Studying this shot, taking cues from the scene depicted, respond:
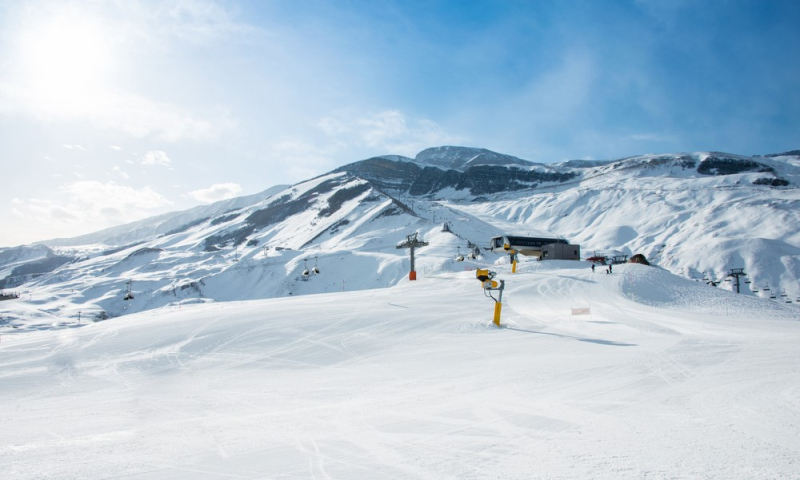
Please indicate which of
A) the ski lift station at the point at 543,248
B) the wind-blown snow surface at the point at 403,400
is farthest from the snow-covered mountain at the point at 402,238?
the wind-blown snow surface at the point at 403,400

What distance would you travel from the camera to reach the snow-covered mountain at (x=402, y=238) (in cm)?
6612

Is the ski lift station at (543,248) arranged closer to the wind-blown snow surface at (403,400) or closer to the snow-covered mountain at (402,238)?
the snow-covered mountain at (402,238)

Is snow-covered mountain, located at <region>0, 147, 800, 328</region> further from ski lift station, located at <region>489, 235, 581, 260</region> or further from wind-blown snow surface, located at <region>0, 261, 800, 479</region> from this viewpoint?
wind-blown snow surface, located at <region>0, 261, 800, 479</region>

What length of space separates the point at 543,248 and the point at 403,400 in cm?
4996

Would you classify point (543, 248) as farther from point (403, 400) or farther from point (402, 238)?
point (403, 400)

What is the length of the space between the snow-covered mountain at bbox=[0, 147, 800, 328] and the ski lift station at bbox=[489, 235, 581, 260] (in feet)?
12.2

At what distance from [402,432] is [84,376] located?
847 cm

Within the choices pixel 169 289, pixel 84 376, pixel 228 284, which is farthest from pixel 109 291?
pixel 84 376

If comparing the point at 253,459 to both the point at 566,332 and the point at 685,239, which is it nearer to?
the point at 566,332

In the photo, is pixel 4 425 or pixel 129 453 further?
pixel 4 425

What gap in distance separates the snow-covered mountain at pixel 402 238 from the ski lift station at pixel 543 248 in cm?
373

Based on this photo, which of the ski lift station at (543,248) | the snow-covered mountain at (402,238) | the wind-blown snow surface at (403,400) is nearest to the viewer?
the wind-blown snow surface at (403,400)

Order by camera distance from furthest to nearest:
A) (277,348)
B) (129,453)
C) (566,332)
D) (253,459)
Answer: (566,332)
(277,348)
(129,453)
(253,459)

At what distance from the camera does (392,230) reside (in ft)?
316
